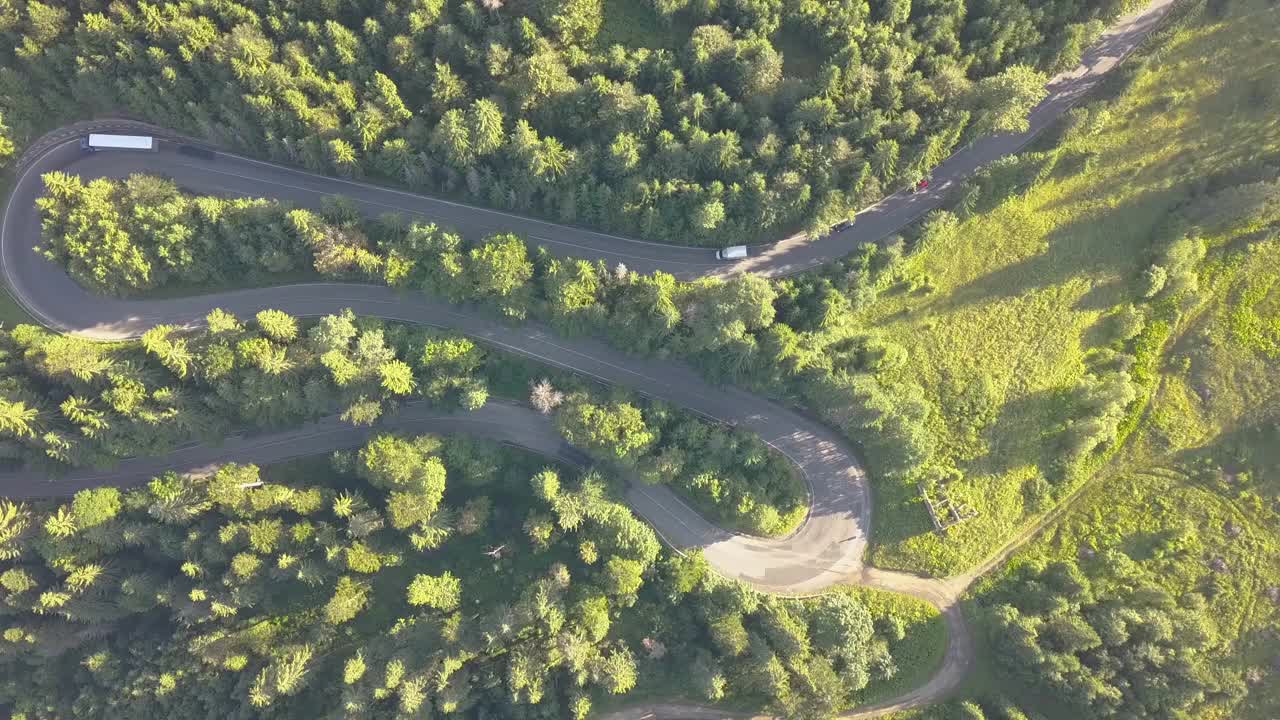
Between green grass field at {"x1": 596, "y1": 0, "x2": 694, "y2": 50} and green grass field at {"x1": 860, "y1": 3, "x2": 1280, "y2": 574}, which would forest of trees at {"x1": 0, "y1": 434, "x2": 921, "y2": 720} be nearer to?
green grass field at {"x1": 860, "y1": 3, "x2": 1280, "y2": 574}

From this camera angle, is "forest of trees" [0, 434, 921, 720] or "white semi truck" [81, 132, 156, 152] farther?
"white semi truck" [81, 132, 156, 152]

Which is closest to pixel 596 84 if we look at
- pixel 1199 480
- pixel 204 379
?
pixel 204 379

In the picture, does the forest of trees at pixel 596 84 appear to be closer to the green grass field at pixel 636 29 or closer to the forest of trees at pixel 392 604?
the green grass field at pixel 636 29

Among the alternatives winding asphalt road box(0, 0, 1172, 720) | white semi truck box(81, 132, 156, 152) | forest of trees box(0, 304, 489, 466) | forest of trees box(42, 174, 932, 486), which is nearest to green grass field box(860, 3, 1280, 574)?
winding asphalt road box(0, 0, 1172, 720)

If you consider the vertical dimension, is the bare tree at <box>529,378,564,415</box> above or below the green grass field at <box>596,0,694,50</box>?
below

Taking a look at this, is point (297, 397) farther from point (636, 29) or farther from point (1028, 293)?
point (1028, 293)
